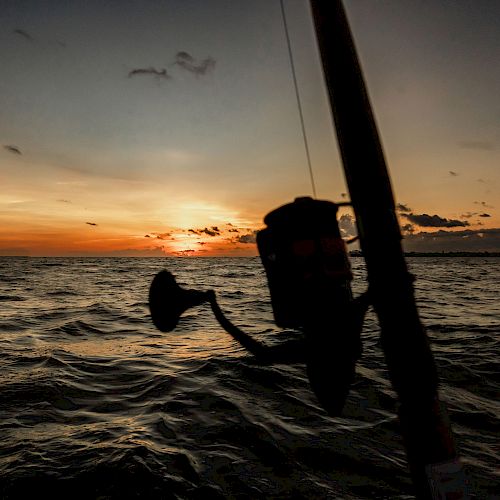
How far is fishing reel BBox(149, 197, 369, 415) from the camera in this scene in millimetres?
1551

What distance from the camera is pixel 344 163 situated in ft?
5.41

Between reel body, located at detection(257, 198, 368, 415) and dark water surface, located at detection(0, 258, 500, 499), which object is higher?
reel body, located at detection(257, 198, 368, 415)

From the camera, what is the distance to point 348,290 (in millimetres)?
1739

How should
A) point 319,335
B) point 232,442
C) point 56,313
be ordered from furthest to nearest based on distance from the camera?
point 56,313 → point 232,442 → point 319,335

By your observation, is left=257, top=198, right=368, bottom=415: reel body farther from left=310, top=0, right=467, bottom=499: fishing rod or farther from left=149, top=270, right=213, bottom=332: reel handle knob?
left=149, top=270, right=213, bottom=332: reel handle knob

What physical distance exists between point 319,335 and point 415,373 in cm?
45

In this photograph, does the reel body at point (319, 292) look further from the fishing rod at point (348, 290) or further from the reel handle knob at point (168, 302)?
the reel handle knob at point (168, 302)

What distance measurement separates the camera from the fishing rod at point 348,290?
59.1 inches

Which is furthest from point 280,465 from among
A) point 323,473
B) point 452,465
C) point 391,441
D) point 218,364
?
point 218,364

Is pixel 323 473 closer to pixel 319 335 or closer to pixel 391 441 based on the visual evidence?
pixel 391 441

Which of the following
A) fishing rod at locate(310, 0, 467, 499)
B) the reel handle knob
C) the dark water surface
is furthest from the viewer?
the dark water surface

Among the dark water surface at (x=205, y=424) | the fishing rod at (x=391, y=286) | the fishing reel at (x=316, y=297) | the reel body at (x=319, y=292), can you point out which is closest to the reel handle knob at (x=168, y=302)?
the fishing reel at (x=316, y=297)

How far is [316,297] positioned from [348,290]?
0.81ft

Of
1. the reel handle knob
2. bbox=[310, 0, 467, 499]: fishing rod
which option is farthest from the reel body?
the reel handle knob
